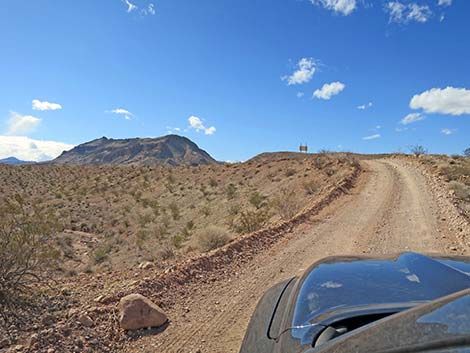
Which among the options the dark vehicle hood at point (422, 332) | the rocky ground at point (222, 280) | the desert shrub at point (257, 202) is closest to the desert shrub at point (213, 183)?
the desert shrub at point (257, 202)

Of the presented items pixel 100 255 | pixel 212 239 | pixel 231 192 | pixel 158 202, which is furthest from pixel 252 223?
pixel 158 202

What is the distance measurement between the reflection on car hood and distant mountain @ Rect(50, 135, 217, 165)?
148 m

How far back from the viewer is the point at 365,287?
2.39m

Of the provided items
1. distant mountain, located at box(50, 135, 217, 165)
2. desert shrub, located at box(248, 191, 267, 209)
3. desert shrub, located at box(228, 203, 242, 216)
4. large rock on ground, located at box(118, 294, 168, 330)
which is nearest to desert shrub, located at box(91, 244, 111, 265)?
desert shrub, located at box(228, 203, 242, 216)

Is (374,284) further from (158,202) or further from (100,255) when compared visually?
(158,202)

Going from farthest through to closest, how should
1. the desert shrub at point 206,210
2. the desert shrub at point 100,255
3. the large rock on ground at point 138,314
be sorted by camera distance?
the desert shrub at point 206,210
the desert shrub at point 100,255
the large rock on ground at point 138,314

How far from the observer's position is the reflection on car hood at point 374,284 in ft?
7.07

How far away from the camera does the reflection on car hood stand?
7.07 ft

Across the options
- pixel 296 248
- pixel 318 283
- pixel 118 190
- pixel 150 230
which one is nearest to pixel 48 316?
pixel 318 283

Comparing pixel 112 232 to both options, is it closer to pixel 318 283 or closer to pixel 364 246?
pixel 364 246

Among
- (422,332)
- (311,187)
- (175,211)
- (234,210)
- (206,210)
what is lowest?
(175,211)

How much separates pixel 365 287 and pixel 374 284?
10 cm

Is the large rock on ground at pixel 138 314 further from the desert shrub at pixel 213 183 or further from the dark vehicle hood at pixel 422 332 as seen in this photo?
the desert shrub at pixel 213 183

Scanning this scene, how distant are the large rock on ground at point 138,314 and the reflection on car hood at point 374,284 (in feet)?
10.7
